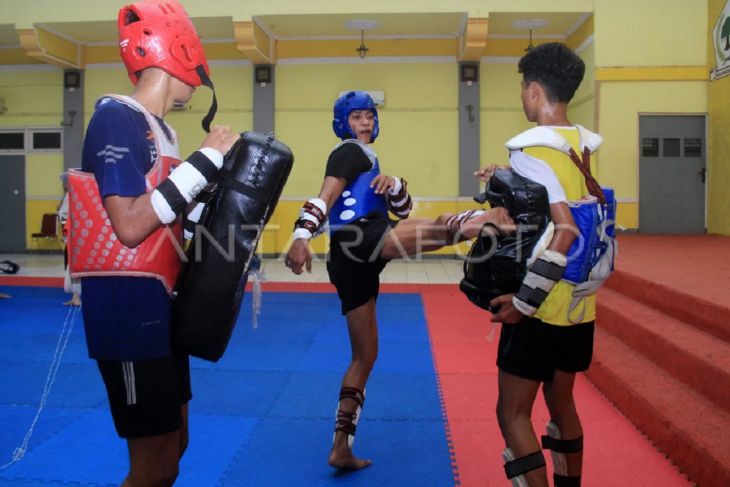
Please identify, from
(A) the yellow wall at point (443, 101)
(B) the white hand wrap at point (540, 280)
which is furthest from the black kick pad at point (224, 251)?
(A) the yellow wall at point (443, 101)

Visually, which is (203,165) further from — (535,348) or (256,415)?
(256,415)

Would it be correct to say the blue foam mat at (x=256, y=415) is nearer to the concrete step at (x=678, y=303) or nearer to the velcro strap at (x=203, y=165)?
the velcro strap at (x=203, y=165)

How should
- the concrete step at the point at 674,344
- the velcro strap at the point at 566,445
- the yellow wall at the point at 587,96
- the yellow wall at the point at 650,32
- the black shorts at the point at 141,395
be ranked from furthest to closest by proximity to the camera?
the yellow wall at the point at 587,96 < the yellow wall at the point at 650,32 < the concrete step at the point at 674,344 < the velcro strap at the point at 566,445 < the black shorts at the point at 141,395

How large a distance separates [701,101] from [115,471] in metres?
10.0

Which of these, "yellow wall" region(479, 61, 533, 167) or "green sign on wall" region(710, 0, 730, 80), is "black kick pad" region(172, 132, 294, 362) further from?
"yellow wall" region(479, 61, 533, 167)

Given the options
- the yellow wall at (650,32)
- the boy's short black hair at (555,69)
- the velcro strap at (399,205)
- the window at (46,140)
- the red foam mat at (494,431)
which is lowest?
the red foam mat at (494,431)

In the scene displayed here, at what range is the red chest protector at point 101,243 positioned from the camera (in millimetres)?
1470

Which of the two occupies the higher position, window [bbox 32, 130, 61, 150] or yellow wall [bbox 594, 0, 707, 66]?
yellow wall [bbox 594, 0, 707, 66]

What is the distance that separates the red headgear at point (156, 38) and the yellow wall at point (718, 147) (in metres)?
9.37

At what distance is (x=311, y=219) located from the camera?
2.42 metres

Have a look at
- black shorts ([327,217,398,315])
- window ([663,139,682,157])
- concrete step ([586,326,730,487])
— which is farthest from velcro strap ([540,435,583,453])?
window ([663,139,682,157])

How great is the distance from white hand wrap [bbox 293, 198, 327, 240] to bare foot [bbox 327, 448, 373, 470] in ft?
3.15

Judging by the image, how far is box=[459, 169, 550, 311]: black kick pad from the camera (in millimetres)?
1734

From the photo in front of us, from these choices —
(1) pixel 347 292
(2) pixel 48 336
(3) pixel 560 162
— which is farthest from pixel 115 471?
(2) pixel 48 336
